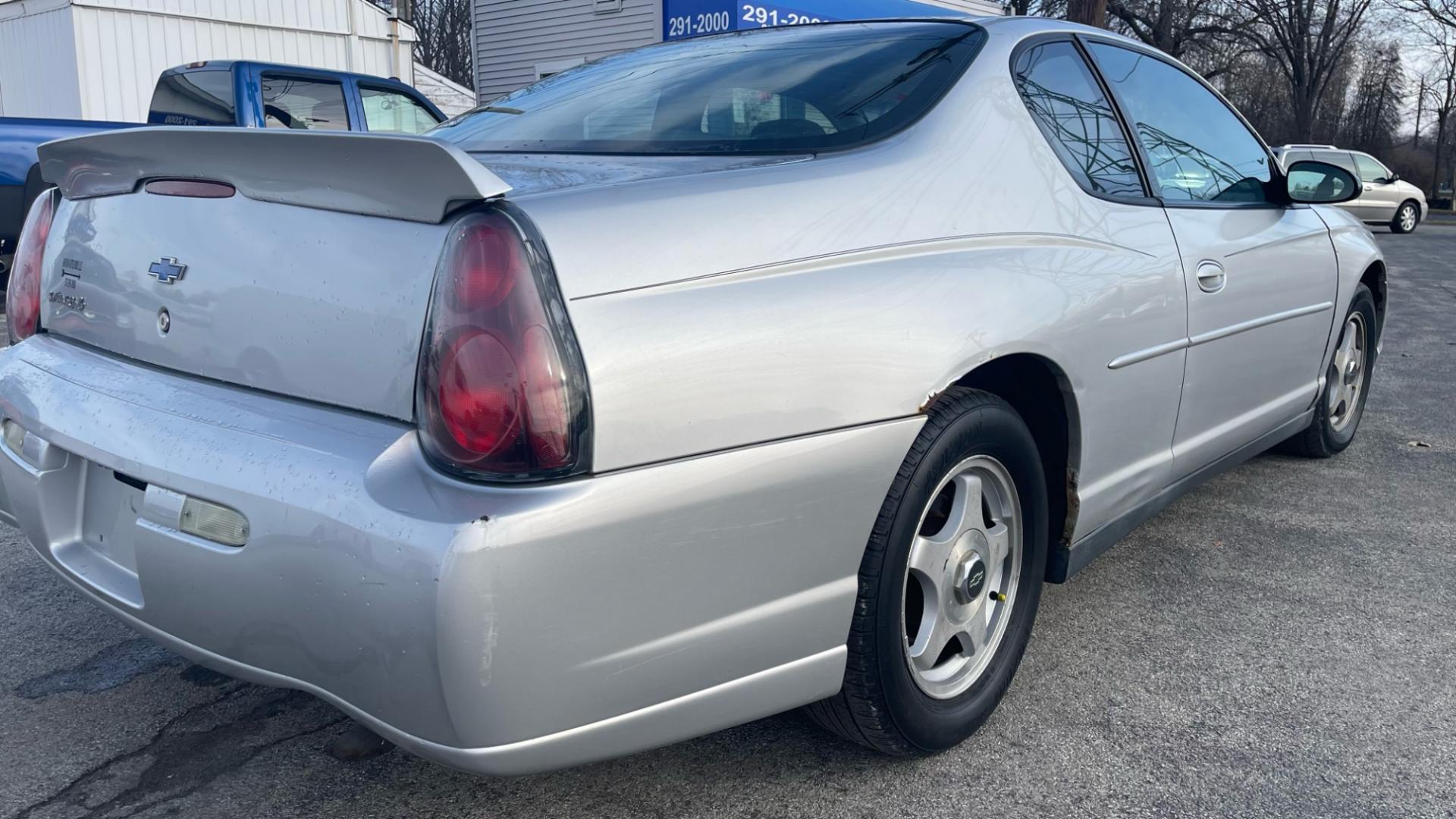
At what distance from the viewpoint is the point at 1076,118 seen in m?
2.73

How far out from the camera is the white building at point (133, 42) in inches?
583

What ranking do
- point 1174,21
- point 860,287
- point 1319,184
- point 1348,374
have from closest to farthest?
point 860,287, point 1319,184, point 1348,374, point 1174,21

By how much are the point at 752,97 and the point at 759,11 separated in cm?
1167

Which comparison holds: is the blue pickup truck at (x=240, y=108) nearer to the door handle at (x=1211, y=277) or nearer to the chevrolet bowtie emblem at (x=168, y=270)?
the chevrolet bowtie emblem at (x=168, y=270)

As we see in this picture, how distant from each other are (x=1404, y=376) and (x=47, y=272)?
658 centimetres

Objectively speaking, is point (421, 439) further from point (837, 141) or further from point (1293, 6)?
point (1293, 6)

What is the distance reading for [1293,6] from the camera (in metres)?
→ 37.6

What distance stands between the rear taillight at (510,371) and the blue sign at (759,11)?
11.8 metres

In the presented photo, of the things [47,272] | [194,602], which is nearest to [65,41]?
[47,272]

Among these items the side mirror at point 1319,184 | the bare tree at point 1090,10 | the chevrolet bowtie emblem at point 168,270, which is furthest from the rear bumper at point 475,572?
the bare tree at point 1090,10

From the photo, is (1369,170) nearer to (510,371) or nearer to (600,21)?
(600,21)

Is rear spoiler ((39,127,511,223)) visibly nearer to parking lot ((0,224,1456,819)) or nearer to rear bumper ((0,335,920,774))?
rear bumper ((0,335,920,774))

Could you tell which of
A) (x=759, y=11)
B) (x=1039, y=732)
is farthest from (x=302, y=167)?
(x=759, y=11)

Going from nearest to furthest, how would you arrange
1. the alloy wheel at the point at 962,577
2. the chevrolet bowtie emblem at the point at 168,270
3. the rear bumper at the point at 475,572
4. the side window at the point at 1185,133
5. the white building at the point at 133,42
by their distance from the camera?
the rear bumper at the point at 475,572
the chevrolet bowtie emblem at the point at 168,270
the alloy wheel at the point at 962,577
the side window at the point at 1185,133
the white building at the point at 133,42
